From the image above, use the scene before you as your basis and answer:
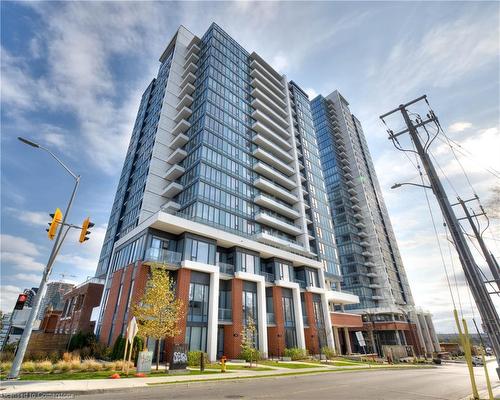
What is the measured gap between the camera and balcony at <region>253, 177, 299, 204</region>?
46781 millimetres

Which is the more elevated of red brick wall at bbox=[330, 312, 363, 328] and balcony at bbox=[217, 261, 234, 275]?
balcony at bbox=[217, 261, 234, 275]

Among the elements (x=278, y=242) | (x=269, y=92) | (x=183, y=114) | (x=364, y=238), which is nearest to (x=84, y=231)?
(x=278, y=242)

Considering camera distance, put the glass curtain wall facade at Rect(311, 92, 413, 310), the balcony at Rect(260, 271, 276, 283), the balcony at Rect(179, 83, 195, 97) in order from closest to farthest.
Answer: the balcony at Rect(260, 271, 276, 283), the balcony at Rect(179, 83, 195, 97), the glass curtain wall facade at Rect(311, 92, 413, 310)

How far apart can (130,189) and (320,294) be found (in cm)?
3793

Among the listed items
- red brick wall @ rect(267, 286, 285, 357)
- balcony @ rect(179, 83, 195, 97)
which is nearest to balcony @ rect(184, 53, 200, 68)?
balcony @ rect(179, 83, 195, 97)

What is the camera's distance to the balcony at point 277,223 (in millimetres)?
43631

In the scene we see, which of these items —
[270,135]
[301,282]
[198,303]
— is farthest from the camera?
[270,135]

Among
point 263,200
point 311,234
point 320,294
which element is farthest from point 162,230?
point 311,234

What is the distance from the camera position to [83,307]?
4056 cm

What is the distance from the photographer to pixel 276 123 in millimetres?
61531

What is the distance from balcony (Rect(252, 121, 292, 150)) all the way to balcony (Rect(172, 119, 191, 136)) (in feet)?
42.4

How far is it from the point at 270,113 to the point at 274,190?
20096mm

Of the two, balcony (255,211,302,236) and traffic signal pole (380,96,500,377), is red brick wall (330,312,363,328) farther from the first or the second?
traffic signal pole (380,96,500,377)

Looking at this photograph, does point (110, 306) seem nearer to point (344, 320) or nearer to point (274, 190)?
point (274, 190)
